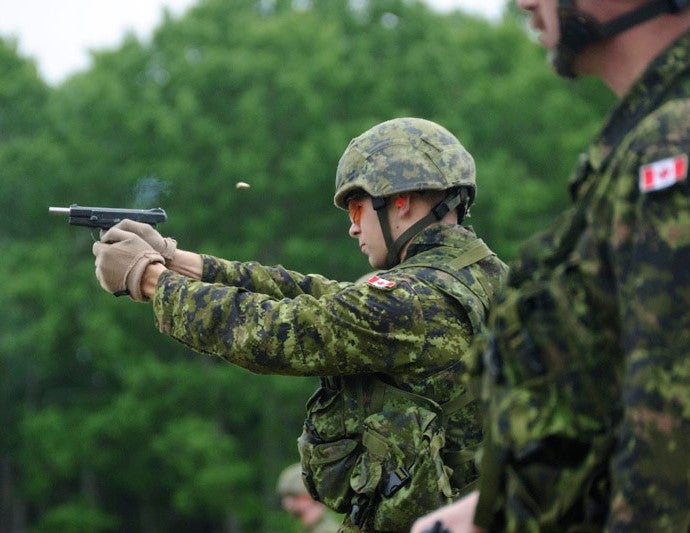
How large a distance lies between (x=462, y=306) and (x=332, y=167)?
2978 cm

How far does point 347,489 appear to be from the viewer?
592 centimetres

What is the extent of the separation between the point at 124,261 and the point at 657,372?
3288 millimetres

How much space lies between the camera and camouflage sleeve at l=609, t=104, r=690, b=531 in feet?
9.86

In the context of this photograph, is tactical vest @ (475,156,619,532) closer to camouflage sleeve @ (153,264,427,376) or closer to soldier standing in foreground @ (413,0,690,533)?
soldier standing in foreground @ (413,0,690,533)

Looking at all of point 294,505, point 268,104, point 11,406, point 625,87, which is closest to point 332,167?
point 268,104

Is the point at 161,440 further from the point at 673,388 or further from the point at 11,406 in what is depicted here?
the point at 673,388

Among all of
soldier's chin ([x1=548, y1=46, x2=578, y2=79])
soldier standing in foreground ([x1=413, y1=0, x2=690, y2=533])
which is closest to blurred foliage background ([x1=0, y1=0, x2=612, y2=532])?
soldier's chin ([x1=548, y1=46, x2=578, y2=79])

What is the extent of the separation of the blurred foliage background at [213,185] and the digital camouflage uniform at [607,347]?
30.0 m

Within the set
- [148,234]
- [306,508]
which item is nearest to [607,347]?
[148,234]

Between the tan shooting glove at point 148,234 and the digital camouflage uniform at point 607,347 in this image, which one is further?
the tan shooting glove at point 148,234

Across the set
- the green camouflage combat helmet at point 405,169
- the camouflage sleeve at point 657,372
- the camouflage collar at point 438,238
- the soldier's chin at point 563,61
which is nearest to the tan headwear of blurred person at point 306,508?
the green camouflage combat helmet at point 405,169

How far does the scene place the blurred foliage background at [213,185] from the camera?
1380 inches

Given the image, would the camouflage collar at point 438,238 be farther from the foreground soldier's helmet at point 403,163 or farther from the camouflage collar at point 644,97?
the camouflage collar at point 644,97

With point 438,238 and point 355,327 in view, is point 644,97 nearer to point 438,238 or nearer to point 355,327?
point 355,327
